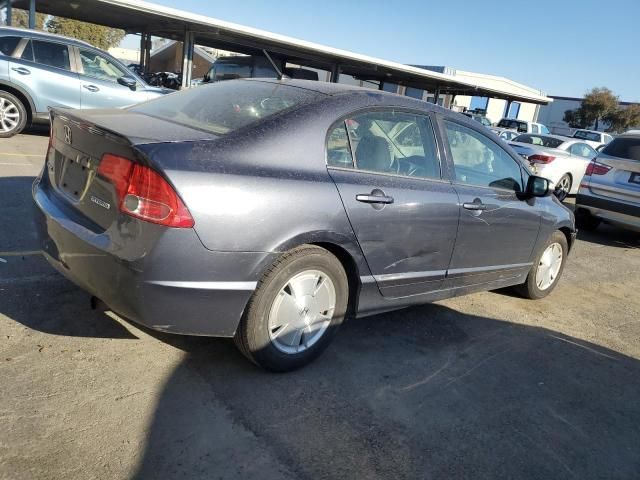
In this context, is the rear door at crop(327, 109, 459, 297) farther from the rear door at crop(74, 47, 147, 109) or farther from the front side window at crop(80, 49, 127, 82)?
the front side window at crop(80, 49, 127, 82)

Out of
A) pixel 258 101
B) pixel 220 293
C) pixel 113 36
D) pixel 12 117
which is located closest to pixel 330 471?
pixel 220 293

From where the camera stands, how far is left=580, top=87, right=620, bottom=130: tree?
5240 cm

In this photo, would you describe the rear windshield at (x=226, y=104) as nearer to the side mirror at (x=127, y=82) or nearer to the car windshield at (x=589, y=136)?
the side mirror at (x=127, y=82)

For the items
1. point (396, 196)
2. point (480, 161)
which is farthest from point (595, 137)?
point (396, 196)

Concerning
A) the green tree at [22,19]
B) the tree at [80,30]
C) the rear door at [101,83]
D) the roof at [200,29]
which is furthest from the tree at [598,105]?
the rear door at [101,83]

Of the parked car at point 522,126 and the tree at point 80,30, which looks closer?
the parked car at point 522,126

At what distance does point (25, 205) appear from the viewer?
215 inches

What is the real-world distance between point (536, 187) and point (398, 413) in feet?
8.07

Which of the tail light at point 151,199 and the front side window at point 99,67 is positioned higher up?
the front side window at point 99,67

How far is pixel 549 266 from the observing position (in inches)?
207

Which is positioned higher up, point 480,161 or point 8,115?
point 480,161

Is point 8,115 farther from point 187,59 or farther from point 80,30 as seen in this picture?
point 80,30

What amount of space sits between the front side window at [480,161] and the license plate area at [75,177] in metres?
2.38

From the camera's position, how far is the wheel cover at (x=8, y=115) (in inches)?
350
